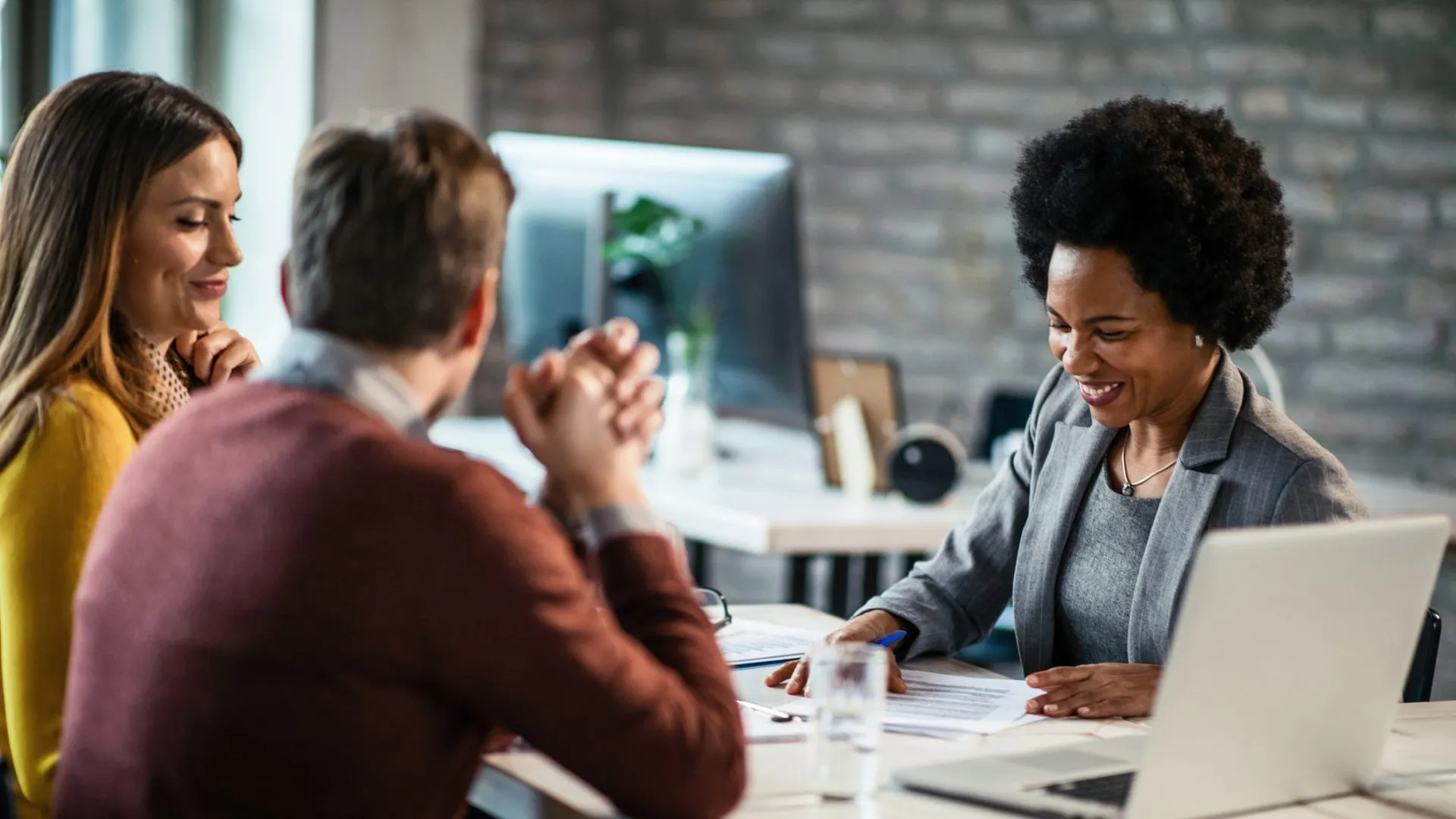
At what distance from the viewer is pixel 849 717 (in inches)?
50.8

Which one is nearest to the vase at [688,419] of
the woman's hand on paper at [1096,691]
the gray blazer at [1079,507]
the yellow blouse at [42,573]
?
the gray blazer at [1079,507]

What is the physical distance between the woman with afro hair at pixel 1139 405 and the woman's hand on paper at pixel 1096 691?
0.05m

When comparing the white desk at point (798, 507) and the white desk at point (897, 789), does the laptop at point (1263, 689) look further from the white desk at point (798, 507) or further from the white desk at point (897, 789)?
the white desk at point (798, 507)

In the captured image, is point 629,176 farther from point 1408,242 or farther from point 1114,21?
point 1408,242

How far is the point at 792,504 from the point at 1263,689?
1.73 m

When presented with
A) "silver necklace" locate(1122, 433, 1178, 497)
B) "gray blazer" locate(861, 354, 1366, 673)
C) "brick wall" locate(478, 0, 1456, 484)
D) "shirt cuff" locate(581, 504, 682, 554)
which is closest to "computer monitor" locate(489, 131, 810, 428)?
"brick wall" locate(478, 0, 1456, 484)

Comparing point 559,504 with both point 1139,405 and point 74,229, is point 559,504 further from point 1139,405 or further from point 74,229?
point 1139,405

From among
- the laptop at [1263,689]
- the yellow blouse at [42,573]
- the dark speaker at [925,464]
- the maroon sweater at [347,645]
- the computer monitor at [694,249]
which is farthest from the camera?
the computer monitor at [694,249]

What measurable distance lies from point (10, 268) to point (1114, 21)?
124 inches

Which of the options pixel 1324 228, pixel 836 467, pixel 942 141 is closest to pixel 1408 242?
pixel 1324 228

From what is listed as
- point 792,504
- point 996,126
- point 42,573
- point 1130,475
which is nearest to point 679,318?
point 792,504

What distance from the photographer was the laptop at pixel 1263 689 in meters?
1.15

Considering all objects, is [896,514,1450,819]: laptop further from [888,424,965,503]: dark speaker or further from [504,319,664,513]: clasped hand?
[888,424,965,503]: dark speaker

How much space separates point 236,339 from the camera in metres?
1.87
